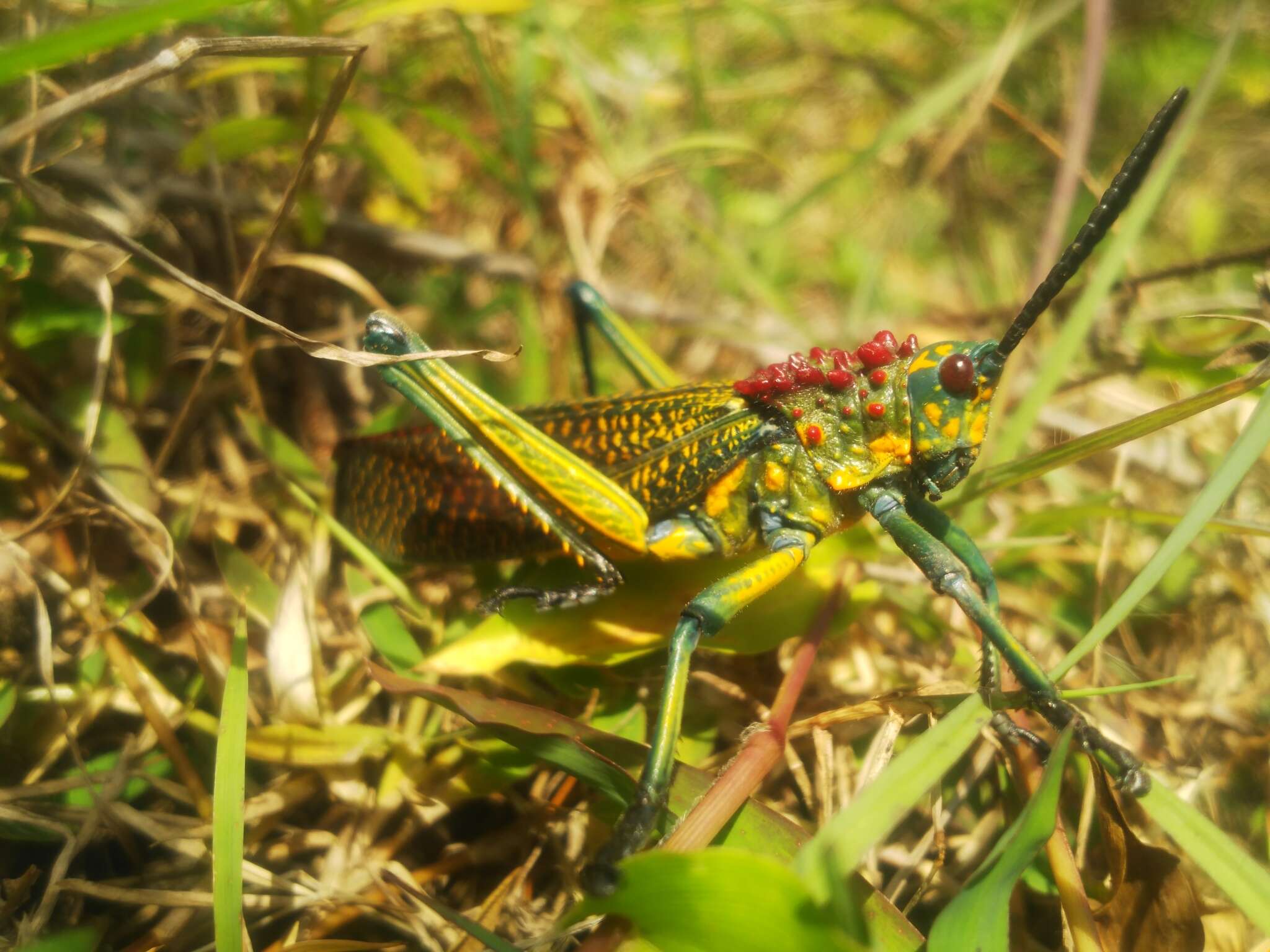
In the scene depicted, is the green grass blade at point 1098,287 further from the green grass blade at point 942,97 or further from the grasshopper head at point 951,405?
the green grass blade at point 942,97

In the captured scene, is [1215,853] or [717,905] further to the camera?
[1215,853]

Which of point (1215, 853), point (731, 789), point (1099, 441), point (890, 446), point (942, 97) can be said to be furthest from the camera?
point (942, 97)

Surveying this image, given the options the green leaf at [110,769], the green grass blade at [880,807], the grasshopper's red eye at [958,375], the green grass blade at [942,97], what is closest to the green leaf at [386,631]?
the green leaf at [110,769]

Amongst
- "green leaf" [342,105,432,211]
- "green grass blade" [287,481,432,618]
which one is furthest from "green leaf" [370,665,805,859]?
"green leaf" [342,105,432,211]

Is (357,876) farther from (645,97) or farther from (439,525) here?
(645,97)

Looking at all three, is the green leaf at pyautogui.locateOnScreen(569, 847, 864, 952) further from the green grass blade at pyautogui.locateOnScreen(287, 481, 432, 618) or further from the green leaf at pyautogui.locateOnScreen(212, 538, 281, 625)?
the green leaf at pyautogui.locateOnScreen(212, 538, 281, 625)

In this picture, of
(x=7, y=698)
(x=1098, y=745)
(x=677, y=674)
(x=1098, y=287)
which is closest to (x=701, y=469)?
(x=677, y=674)

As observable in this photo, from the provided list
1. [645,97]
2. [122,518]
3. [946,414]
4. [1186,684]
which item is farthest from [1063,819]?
[645,97]

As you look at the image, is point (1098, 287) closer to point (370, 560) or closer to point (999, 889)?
point (999, 889)
